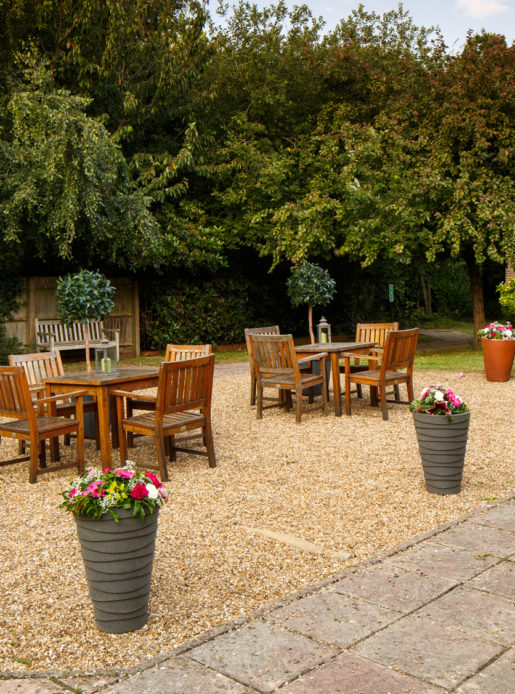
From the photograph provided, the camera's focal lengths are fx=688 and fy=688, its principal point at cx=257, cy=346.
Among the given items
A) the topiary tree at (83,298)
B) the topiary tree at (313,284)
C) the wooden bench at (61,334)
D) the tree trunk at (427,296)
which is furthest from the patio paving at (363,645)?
the tree trunk at (427,296)

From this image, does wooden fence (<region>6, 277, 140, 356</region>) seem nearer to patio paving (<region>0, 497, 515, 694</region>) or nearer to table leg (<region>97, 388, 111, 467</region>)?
table leg (<region>97, 388, 111, 467</region>)

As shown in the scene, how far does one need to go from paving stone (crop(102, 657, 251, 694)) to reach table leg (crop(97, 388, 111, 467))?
354 centimetres

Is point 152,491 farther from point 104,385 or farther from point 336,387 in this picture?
point 336,387

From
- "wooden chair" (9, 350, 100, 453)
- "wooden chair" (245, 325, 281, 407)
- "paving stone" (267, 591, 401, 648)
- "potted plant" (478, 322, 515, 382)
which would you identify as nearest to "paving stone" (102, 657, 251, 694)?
"paving stone" (267, 591, 401, 648)

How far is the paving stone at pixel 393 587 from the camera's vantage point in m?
3.19

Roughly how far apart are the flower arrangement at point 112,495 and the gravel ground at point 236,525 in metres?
0.57

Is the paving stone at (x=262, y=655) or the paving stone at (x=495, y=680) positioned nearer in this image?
the paving stone at (x=495, y=680)

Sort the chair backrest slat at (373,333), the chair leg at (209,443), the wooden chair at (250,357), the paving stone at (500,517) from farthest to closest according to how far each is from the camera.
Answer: the chair backrest slat at (373,333)
the wooden chair at (250,357)
the chair leg at (209,443)
the paving stone at (500,517)

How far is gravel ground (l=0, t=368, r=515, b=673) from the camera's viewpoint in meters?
3.14

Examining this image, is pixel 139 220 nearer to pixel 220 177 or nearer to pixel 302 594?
pixel 220 177

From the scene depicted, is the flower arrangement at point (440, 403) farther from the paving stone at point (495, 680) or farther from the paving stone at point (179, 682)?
the paving stone at point (179, 682)

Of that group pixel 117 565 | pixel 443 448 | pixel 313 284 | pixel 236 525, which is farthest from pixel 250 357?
pixel 117 565

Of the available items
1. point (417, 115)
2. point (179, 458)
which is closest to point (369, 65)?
point (417, 115)

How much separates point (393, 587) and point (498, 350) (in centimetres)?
853
